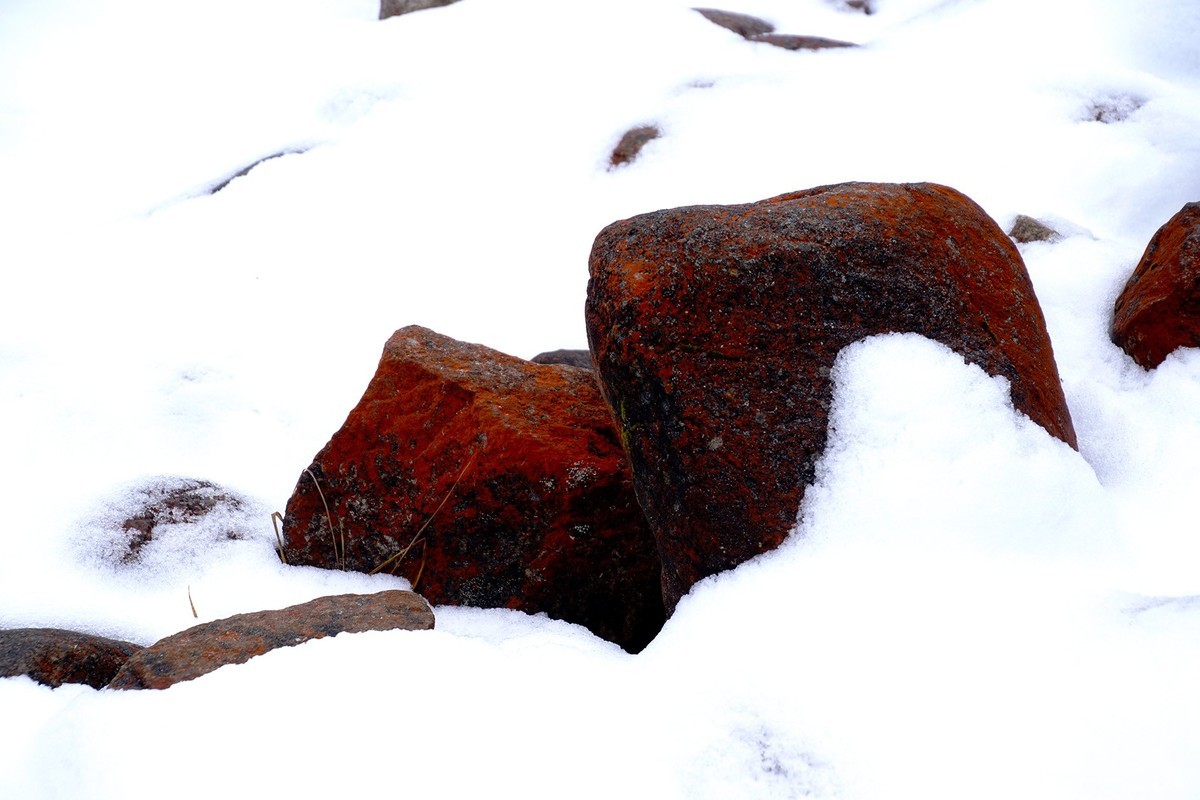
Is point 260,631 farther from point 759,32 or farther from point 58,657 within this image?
point 759,32

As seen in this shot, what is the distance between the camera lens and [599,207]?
14.9 ft

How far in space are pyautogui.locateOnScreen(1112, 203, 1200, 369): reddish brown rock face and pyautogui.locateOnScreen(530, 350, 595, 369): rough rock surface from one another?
5.78ft

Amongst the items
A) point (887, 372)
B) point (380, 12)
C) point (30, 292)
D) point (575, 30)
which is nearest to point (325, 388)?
point (30, 292)

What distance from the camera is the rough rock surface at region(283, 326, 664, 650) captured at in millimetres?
2283

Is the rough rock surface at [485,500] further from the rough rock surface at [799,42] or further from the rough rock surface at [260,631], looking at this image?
the rough rock surface at [799,42]

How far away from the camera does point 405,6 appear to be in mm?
7137

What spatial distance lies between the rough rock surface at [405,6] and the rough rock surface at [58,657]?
619cm

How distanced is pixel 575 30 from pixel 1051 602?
16.8ft

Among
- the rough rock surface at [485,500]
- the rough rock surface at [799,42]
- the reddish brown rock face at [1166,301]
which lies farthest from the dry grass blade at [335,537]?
the rough rock surface at [799,42]

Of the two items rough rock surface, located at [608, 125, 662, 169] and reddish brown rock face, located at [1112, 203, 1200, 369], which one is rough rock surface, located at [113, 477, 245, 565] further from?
rough rock surface, located at [608, 125, 662, 169]

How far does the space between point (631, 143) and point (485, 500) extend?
9.85 ft

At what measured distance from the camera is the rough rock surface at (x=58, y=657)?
1840 mm

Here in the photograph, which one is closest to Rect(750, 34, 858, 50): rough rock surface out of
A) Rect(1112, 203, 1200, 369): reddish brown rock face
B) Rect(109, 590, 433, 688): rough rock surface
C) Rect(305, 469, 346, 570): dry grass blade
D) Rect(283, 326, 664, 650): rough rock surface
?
Rect(1112, 203, 1200, 369): reddish brown rock face

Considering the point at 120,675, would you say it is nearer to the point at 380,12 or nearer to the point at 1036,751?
the point at 1036,751
